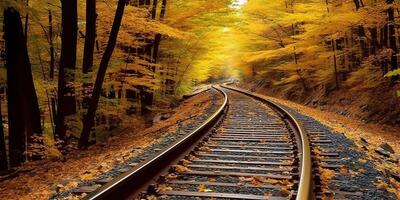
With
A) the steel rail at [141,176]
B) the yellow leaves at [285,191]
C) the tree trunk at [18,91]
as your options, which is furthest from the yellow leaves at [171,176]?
the tree trunk at [18,91]

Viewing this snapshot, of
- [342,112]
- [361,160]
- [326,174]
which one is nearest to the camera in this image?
[326,174]

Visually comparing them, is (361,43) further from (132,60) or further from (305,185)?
(305,185)

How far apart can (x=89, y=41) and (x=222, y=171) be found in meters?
8.14

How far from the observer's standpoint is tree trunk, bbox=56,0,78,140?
1177cm

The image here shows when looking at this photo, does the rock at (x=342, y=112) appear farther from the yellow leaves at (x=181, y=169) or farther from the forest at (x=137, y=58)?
the yellow leaves at (x=181, y=169)

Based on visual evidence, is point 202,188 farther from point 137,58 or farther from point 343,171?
point 137,58

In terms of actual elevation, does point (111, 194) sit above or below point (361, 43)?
below

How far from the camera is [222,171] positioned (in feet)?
18.8

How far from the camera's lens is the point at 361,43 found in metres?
20.7

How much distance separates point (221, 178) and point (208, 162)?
3.17 ft

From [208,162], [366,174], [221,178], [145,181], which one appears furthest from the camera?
[208,162]

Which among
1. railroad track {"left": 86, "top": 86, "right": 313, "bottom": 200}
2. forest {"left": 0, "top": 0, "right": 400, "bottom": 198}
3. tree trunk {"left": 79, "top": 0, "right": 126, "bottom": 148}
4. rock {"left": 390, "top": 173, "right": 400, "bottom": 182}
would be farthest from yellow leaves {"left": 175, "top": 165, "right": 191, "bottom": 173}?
tree trunk {"left": 79, "top": 0, "right": 126, "bottom": 148}

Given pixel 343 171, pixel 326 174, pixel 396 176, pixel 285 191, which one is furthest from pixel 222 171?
pixel 396 176

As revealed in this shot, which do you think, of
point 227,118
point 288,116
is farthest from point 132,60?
point 288,116
